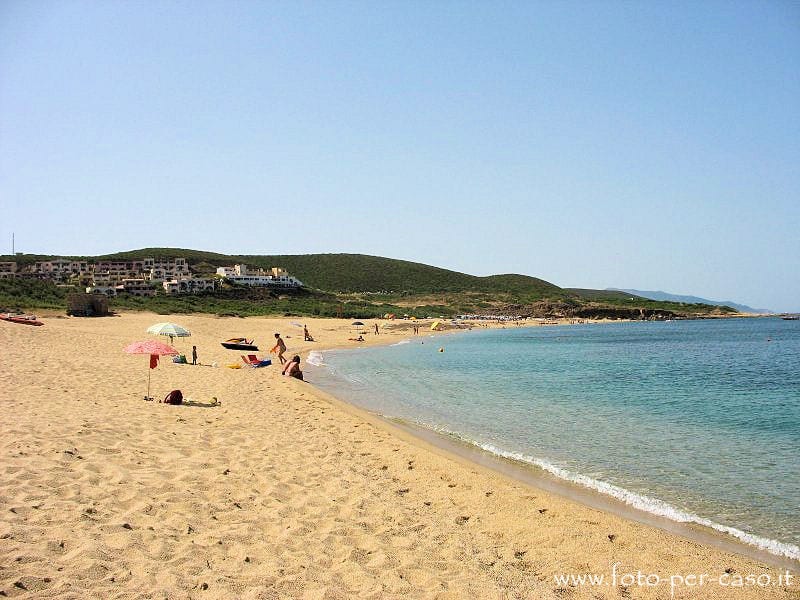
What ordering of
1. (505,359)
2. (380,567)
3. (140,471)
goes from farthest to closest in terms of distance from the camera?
(505,359) < (140,471) < (380,567)

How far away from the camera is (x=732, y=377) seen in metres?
27.0


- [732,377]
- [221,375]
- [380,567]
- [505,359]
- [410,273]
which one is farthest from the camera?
[410,273]

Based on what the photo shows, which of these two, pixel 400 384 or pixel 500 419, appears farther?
pixel 400 384

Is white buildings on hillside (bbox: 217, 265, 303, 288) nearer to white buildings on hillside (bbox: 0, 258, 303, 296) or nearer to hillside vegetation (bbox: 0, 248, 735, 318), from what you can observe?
white buildings on hillside (bbox: 0, 258, 303, 296)

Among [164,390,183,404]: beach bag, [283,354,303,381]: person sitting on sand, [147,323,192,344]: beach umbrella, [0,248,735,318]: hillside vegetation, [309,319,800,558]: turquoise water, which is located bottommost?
[309,319,800,558]: turquoise water

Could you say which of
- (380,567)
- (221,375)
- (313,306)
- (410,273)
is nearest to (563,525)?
(380,567)

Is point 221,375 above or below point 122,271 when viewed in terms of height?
below

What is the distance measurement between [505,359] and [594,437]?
72.3ft

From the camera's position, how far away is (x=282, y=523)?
691 centimetres

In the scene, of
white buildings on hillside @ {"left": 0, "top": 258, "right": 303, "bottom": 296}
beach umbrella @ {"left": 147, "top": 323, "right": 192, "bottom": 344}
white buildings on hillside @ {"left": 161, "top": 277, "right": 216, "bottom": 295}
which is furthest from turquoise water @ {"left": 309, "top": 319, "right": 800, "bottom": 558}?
white buildings on hillside @ {"left": 0, "top": 258, "right": 303, "bottom": 296}

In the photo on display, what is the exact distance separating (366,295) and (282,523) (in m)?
119

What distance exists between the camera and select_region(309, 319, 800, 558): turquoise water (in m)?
9.47

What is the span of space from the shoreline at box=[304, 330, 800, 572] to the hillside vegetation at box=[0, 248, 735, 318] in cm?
5133

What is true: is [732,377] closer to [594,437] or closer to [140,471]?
→ [594,437]
